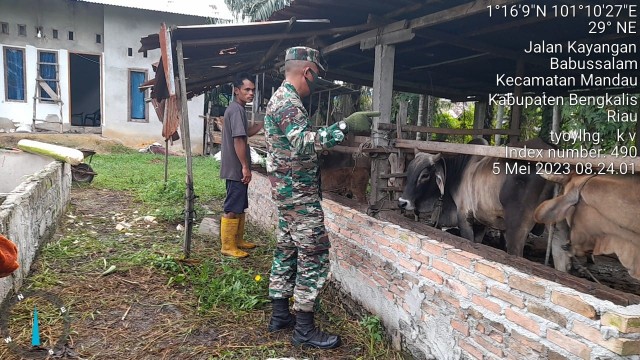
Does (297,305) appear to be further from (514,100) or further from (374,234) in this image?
(514,100)

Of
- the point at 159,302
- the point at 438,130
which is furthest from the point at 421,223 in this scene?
the point at 159,302

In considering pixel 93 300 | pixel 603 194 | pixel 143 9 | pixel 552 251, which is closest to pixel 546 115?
pixel 552 251

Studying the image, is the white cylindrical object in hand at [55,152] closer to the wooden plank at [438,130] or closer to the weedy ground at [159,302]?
the weedy ground at [159,302]

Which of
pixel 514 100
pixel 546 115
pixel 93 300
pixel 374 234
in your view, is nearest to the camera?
pixel 374 234

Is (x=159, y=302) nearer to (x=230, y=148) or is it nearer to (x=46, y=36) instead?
(x=230, y=148)

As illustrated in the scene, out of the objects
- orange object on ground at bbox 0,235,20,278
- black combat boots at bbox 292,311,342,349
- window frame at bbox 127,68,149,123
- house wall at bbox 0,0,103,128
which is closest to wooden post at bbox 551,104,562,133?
black combat boots at bbox 292,311,342,349

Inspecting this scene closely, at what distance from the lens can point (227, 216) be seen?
16.7 ft

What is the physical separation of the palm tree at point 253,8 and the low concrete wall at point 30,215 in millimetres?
8620

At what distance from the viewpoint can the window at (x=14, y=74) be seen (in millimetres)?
14891

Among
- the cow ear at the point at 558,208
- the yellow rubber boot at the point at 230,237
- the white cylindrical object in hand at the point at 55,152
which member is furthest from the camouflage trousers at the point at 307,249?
the white cylindrical object in hand at the point at 55,152

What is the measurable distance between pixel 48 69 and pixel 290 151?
15.5 m

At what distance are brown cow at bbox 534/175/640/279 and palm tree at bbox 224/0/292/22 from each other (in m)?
11.3

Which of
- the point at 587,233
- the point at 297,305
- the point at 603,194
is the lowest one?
the point at 297,305

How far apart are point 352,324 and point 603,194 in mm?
2059
